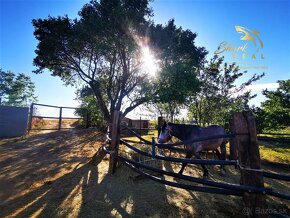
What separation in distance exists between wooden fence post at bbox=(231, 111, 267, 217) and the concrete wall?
12.8 meters

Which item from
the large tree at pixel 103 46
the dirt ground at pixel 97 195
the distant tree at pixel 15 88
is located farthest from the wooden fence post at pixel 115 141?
the distant tree at pixel 15 88

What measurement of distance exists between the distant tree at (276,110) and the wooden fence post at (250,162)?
46.4ft

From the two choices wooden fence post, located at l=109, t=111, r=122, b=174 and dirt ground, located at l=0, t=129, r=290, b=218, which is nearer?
dirt ground, located at l=0, t=129, r=290, b=218

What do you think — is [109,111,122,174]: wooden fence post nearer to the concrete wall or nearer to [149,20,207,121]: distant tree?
[149,20,207,121]: distant tree

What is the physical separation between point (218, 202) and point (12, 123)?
40.3ft

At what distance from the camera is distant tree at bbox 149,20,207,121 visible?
10.5m

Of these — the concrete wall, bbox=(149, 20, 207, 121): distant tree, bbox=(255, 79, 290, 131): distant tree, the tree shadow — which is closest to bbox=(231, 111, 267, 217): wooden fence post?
the tree shadow

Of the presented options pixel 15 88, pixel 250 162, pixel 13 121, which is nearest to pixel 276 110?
pixel 250 162

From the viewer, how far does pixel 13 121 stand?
10.9 m

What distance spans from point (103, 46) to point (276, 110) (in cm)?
1388

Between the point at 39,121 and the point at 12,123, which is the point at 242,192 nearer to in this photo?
the point at 12,123

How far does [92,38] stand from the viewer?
10336 millimetres

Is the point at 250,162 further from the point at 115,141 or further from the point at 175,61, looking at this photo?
the point at 175,61

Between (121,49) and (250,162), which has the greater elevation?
(121,49)
